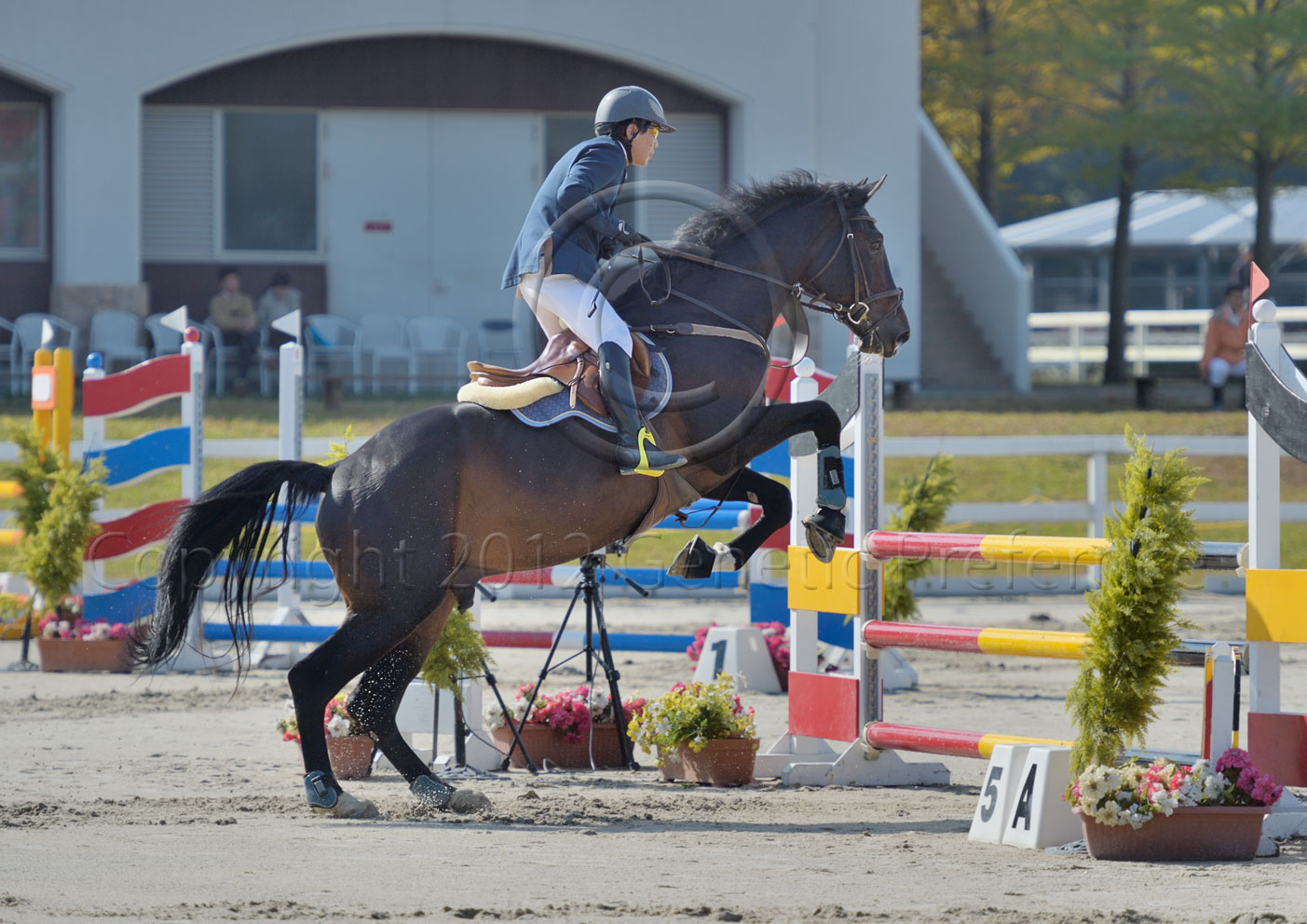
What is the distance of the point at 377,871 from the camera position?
4527 millimetres

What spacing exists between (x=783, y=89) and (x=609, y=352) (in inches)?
519

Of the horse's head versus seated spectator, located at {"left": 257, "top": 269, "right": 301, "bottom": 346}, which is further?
seated spectator, located at {"left": 257, "top": 269, "right": 301, "bottom": 346}

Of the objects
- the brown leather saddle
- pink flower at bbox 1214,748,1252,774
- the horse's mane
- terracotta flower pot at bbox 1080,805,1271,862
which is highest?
the horse's mane

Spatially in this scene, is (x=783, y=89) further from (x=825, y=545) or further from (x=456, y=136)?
(x=825, y=545)

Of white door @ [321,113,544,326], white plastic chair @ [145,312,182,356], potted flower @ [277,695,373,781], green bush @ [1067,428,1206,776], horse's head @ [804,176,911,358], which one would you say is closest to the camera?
green bush @ [1067,428,1206,776]

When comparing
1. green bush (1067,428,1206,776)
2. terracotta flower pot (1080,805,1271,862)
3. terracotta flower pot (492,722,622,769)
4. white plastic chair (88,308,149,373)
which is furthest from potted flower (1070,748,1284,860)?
white plastic chair (88,308,149,373)

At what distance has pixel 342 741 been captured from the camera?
6395 mm

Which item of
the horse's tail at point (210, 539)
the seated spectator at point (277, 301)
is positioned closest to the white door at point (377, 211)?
the seated spectator at point (277, 301)

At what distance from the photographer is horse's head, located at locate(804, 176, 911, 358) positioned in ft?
19.7

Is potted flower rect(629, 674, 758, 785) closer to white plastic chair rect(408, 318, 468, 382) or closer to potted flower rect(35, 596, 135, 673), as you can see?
potted flower rect(35, 596, 135, 673)

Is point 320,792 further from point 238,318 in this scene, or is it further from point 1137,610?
point 238,318

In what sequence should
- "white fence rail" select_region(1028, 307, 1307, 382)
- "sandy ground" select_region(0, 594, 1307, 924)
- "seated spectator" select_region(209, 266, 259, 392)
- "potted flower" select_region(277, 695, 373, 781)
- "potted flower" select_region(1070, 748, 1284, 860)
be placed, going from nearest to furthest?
1. "sandy ground" select_region(0, 594, 1307, 924)
2. "potted flower" select_region(1070, 748, 1284, 860)
3. "potted flower" select_region(277, 695, 373, 781)
4. "seated spectator" select_region(209, 266, 259, 392)
5. "white fence rail" select_region(1028, 307, 1307, 382)

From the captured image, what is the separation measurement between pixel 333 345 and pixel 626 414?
1254 centimetres

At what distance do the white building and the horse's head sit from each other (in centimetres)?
1124
